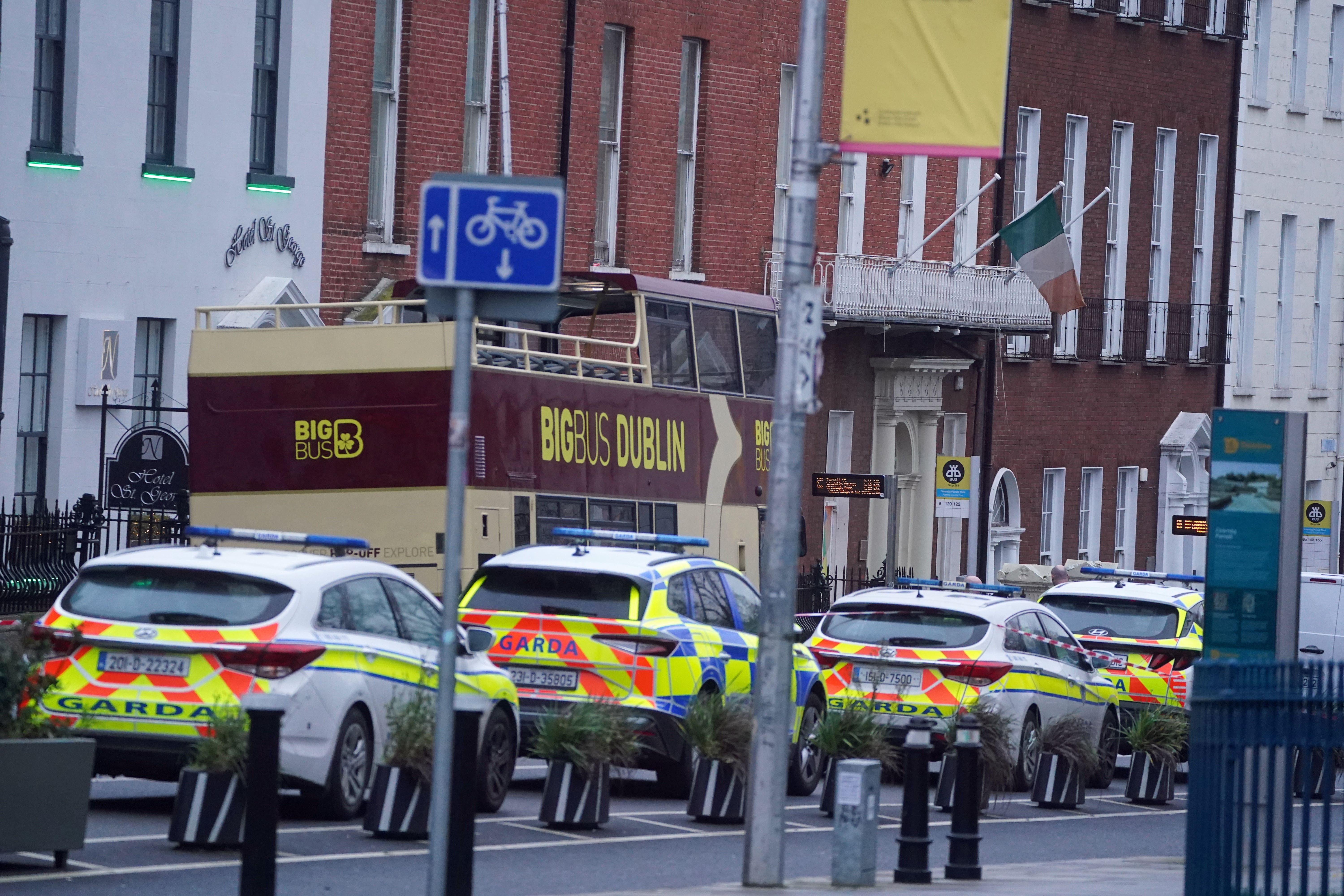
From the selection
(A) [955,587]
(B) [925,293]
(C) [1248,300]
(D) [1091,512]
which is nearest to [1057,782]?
(A) [955,587]

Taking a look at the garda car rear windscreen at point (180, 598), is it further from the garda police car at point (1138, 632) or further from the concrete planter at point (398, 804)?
the garda police car at point (1138, 632)

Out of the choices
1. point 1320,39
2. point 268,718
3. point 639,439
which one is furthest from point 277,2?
point 1320,39

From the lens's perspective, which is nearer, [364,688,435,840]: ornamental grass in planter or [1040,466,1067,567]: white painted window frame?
[364,688,435,840]: ornamental grass in planter

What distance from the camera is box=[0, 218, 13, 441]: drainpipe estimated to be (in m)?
21.4

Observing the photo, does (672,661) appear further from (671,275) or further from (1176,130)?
(1176,130)

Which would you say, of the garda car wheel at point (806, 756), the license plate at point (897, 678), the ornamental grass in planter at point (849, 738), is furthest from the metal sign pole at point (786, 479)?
the license plate at point (897, 678)

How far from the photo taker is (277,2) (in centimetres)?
2773

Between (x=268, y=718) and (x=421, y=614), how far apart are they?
533cm

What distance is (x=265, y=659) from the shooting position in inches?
524

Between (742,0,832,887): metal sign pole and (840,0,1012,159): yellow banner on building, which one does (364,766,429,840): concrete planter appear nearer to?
(742,0,832,887): metal sign pole

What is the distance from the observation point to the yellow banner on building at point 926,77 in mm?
12180

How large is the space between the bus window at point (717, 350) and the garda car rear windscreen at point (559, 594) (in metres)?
8.73

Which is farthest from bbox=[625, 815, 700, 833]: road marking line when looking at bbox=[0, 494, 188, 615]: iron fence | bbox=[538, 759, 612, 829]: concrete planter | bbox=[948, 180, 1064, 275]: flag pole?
bbox=[948, 180, 1064, 275]: flag pole

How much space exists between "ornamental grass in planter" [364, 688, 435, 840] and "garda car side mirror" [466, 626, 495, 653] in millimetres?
524
